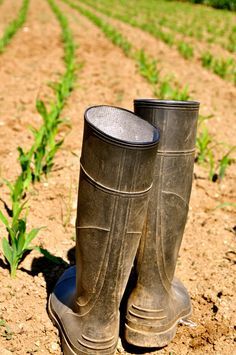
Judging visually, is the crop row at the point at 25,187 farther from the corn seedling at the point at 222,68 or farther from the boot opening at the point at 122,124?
the corn seedling at the point at 222,68

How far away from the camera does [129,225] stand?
4.71ft

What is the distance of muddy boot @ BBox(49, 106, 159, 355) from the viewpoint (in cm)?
135

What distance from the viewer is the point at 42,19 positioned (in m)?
11.6

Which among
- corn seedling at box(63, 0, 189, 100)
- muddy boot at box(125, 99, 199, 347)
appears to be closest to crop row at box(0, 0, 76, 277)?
muddy boot at box(125, 99, 199, 347)

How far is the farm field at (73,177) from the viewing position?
71.7 inches

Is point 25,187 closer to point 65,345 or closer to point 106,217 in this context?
point 65,345

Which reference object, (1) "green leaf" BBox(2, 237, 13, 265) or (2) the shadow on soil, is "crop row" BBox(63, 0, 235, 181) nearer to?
(2) the shadow on soil

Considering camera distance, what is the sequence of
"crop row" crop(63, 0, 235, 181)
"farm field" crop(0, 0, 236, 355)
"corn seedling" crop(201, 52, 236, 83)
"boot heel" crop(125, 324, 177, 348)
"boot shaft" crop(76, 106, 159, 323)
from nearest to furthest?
"boot shaft" crop(76, 106, 159, 323), "boot heel" crop(125, 324, 177, 348), "farm field" crop(0, 0, 236, 355), "crop row" crop(63, 0, 235, 181), "corn seedling" crop(201, 52, 236, 83)

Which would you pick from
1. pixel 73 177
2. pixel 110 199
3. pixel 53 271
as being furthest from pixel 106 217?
pixel 73 177

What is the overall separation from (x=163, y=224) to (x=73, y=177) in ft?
4.59

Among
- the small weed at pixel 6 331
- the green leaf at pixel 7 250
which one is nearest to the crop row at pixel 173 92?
the green leaf at pixel 7 250

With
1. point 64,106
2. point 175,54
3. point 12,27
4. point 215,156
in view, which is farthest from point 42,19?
point 215,156

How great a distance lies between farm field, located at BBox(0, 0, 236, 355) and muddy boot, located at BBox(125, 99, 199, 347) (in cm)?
14

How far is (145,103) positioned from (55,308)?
89 cm
